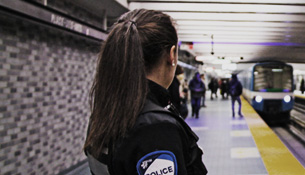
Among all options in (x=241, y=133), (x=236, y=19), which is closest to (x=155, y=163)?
(x=236, y=19)

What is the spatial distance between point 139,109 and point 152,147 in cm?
15

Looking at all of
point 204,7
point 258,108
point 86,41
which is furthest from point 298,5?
point 258,108

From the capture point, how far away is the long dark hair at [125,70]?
38.7 inches

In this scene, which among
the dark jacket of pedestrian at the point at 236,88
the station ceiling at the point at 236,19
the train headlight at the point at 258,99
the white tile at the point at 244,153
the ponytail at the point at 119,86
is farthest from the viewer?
the train headlight at the point at 258,99

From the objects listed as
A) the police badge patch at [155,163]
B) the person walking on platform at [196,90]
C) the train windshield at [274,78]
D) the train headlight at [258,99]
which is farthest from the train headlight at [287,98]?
the police badge patch at [155,163]

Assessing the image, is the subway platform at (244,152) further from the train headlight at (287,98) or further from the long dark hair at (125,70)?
the train headlight at (287,98)

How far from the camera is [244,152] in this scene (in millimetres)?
Result: 6258

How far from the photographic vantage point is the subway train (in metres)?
13.4

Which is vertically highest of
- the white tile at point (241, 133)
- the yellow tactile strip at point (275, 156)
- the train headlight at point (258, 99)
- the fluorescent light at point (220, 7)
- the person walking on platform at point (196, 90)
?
the fluorescent light at point (220, 7)

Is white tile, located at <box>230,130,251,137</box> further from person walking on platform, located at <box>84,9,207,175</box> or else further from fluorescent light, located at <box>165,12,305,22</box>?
person walking on platform, located at <box>84,9,207,175</box>

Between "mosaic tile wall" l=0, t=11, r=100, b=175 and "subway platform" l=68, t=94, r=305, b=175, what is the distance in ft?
2.68

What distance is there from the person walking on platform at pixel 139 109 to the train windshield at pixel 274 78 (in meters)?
13.5

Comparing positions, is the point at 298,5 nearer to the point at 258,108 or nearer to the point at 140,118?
the point at 140,118

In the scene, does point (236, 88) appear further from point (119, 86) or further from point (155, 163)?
point (155, 163)
